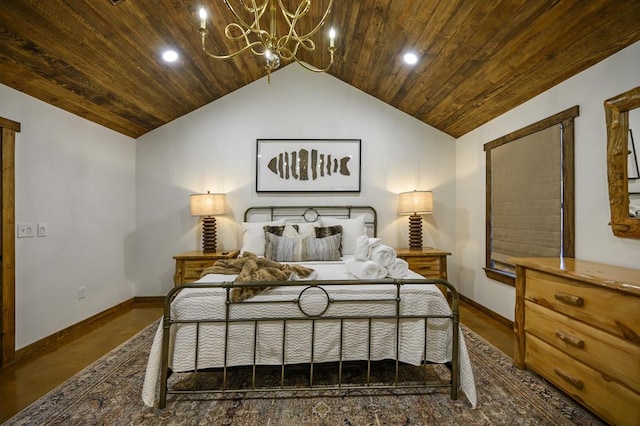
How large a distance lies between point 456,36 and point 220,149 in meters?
2.96

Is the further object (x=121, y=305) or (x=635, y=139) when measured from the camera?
(x=121, y=305)

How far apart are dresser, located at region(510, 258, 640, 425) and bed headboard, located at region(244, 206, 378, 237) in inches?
76.7

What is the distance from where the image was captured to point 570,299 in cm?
176

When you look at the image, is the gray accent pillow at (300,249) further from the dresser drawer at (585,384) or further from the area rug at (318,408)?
the dresser drawer at (585,384)

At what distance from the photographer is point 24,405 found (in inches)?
70.4

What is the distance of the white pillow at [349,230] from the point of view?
3.43m

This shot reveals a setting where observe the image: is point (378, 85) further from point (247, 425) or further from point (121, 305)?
point (121, 305)

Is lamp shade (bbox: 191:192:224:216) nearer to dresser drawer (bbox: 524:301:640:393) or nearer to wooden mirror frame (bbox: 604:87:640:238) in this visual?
dresser drawer (bbox: 524:301:640:393)

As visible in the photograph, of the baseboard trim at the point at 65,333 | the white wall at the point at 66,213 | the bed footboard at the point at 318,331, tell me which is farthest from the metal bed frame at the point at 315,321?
the white wall at the point at 66,213

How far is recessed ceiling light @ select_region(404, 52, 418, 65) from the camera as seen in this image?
2834 millimetres

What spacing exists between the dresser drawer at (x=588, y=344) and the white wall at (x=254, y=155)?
2.07 m

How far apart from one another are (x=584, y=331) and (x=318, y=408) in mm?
1585

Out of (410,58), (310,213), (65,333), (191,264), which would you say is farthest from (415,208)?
(65,333)

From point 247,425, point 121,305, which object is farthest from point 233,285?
point 121,305
